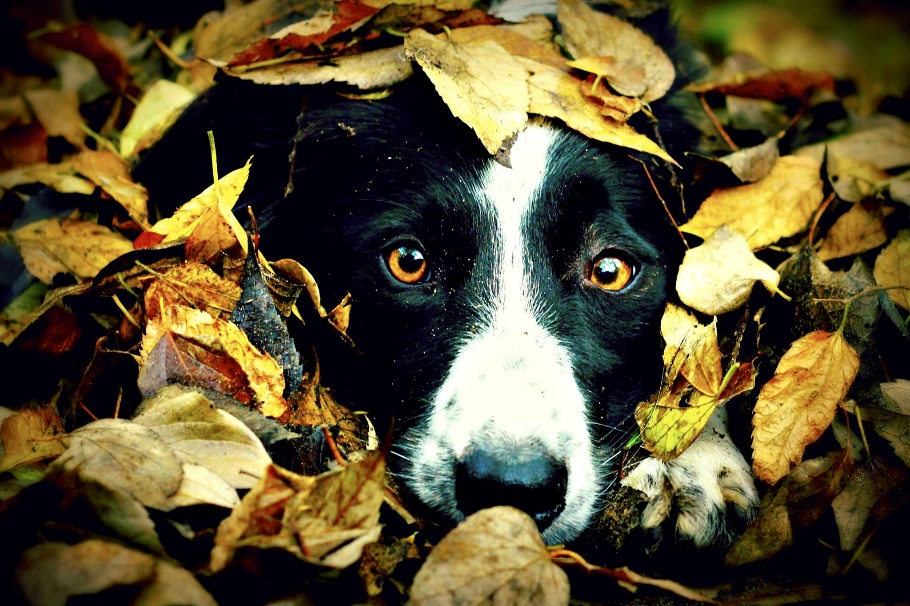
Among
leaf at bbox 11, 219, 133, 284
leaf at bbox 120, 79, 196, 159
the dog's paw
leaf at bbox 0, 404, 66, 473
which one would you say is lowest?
the dog's paw

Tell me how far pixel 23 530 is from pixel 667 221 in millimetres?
2101

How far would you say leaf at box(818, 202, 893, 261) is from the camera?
101 inches

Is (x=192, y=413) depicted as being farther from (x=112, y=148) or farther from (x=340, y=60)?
(x=112, y=148)

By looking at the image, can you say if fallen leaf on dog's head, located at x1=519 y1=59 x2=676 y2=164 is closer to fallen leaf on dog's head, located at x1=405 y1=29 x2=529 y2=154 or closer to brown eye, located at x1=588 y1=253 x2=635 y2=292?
fallen leaf on dog's head, located at x1=405 y1=29 x2=529 y2=154

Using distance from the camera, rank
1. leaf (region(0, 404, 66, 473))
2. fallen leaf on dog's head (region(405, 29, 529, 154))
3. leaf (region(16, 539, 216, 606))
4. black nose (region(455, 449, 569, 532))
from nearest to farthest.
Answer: leaf (region(16, 539, 216, 606))
leaf (region(0, 404, 66, 473))
black nose (region(455, 449, 569, 532))
fallen leaf on dog's head (region(405, 29, 529, 154))

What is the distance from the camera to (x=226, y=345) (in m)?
1.90

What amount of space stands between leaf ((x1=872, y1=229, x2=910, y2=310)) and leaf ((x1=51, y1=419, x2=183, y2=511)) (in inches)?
87.2

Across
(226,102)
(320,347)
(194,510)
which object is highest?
(226,102)

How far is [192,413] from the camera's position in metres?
1.69

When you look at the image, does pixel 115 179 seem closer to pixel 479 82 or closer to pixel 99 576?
pixel 479 82

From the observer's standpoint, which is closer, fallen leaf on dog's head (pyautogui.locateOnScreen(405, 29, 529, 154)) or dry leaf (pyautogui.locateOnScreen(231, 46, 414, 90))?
fallen leaf on dog's head (pyautogui.locateOnScreen(405, 29, 529, 154))

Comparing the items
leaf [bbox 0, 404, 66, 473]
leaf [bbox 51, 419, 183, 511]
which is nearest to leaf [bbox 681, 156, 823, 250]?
leaf [bbox 51, 419, 183, 511]

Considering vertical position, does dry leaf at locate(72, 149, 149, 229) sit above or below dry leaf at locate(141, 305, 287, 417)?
above

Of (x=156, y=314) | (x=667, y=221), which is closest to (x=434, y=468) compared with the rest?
(x=156, y=314)
